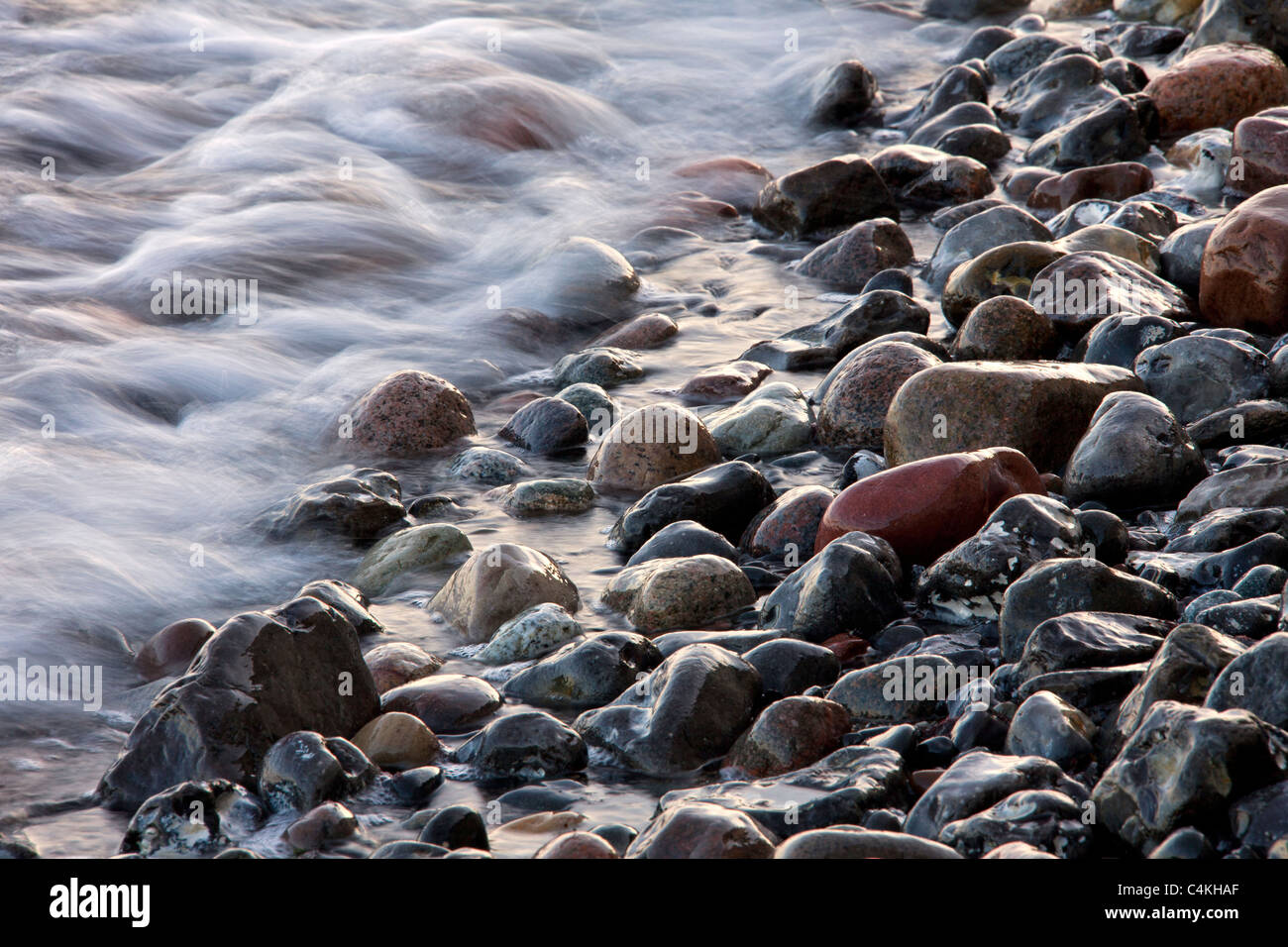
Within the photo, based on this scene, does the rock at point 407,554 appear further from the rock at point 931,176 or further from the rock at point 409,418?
the rock at point 931,176

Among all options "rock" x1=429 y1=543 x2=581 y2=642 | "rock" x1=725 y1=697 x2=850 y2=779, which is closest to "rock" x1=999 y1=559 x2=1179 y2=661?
"rock" x1=725 y1=697 x2=850 y2=779

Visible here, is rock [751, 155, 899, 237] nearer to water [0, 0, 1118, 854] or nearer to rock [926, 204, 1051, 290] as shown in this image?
water [0, 0, 1118, 854]

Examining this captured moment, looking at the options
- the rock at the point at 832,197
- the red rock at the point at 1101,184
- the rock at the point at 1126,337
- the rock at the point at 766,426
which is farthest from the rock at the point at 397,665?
the red rock at the point at 1101,184

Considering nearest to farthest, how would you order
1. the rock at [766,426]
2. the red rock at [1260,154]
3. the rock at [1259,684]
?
1. the rock at [1259,684]
2. the rock at [766,426]
3. the red rock at [1260,154]

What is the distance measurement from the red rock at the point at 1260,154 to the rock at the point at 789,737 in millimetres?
4277

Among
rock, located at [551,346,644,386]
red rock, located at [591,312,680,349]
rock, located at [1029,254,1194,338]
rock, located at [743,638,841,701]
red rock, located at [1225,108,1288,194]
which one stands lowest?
rock, located at [743,638,841,701]

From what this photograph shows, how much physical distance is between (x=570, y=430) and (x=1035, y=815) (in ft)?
9.52

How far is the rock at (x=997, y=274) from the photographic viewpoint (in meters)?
4.86

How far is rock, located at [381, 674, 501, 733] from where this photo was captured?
120 inches

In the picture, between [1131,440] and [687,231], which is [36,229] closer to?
[687,231]

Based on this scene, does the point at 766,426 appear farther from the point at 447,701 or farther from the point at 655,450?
the point at 447,701

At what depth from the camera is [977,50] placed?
914 centimetres

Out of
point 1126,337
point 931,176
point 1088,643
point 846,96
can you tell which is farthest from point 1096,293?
point 846,96
